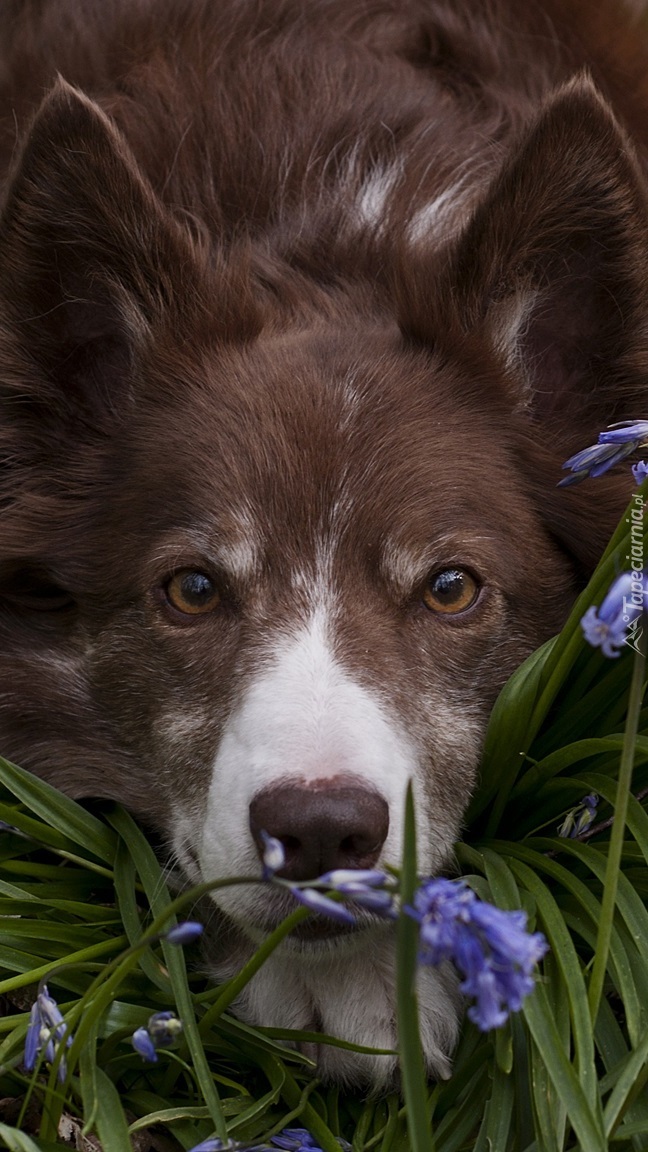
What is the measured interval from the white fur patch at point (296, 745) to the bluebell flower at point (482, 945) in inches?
30.2

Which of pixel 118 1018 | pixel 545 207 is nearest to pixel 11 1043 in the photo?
pixel 118 1018

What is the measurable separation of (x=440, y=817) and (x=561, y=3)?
121 inches

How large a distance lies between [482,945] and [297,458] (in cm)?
157

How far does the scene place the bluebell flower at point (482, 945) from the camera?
1.81 meters

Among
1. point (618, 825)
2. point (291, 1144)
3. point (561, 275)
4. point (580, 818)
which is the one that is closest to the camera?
point (618, 825)

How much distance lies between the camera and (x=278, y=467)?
3.24m

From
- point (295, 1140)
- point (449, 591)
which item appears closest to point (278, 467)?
point (449, 591)

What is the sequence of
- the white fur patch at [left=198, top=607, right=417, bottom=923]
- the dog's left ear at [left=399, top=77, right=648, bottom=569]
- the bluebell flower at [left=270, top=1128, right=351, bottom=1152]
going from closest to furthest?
the white fur patch at [left=198, top=607, right=417, bottom=923], the bluebell flower at [left=270, top=1128, right=351, bottom=1152], the dog's left ear at [left=399, top=77, right=648, bottom=569]

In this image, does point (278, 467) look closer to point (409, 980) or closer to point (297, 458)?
point (297, 458)

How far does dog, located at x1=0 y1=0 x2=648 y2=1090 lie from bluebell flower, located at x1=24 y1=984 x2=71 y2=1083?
0.46 meters

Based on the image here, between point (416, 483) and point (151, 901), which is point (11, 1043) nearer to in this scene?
point (151, 901)

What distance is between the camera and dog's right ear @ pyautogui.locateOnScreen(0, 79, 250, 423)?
130 inches

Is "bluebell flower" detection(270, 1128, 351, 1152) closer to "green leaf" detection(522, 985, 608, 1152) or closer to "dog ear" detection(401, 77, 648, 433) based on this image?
"green leaf" detection(522, 985, 608, 1152)

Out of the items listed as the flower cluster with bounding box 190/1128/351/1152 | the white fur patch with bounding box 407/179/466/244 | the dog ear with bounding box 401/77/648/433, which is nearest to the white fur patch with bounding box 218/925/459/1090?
the flower cluster with bounding box 190/1128/351/1152
